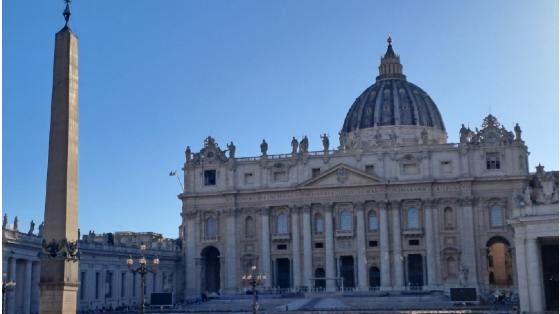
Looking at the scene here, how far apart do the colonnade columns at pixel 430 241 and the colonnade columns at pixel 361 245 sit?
→ 6.27m

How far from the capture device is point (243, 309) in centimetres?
6588

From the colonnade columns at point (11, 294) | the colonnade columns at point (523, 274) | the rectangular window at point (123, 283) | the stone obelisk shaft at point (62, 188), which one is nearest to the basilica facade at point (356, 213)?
the rectangular window at point (123, 283)

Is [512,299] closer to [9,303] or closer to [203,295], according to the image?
[203,295]

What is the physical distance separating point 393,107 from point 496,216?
112 feet

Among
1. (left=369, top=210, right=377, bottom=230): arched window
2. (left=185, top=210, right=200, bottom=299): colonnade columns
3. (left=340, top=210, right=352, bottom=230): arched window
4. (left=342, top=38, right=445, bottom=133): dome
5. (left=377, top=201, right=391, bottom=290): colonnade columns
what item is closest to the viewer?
(left=377, top=201, right=391, bottom=290): colonnade columns

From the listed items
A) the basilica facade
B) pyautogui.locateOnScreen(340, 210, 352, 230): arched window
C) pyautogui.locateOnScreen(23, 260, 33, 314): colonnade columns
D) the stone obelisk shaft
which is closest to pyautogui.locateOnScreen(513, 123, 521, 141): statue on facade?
the basilica facade

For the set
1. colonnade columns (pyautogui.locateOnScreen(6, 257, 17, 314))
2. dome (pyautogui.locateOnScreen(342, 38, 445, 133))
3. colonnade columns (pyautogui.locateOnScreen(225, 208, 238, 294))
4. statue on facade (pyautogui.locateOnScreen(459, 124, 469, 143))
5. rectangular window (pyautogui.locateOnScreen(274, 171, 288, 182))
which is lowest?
colonnade columns (pyautogui.locateOnScreen(6, 257, 17, 314))

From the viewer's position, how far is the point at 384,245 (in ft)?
269

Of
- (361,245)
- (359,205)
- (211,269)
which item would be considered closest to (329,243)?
(361,245)

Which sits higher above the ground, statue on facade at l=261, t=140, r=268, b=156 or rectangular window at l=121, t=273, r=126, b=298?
statue on facade at l=261, t=140, r=268, b=156

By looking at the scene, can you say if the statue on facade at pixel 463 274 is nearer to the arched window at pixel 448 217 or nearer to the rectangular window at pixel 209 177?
the arched window at pixel 448 217

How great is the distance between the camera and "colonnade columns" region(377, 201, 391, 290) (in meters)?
81.1

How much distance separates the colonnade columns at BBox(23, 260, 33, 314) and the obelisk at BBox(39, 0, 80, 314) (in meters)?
35.8

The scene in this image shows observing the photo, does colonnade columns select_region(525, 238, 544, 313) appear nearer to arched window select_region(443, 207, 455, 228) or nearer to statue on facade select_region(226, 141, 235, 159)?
arched window select_region(443, 207, 455, 228)
